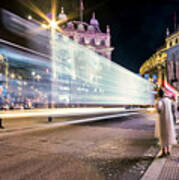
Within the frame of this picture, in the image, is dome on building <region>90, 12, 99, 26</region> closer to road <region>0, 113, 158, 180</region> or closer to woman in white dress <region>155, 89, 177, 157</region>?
road <region>0, 113, 158, 180</region>

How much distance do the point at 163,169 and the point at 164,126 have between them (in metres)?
1.35

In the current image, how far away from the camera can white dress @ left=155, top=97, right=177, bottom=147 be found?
4.80 metres

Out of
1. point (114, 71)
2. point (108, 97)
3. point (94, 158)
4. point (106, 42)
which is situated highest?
point (106, 42)

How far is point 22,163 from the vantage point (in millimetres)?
4230

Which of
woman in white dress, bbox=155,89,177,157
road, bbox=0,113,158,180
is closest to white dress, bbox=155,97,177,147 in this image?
woman in white dress, bbox=155,89,177,157

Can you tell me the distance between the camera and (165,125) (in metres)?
4.86

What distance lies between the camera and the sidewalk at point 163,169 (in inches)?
131

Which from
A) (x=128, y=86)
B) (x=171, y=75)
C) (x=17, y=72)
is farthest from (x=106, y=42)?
(x=17, y=72)

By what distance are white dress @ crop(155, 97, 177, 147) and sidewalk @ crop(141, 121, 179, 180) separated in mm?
428

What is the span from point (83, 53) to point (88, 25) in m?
84.5

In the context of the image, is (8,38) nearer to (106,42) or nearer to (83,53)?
(83,53)

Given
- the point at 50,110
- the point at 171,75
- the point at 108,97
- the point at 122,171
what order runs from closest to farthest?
1. the point at 122,171
2. the point at 50,110
3. the point at 108,97
4. the point at 171,75

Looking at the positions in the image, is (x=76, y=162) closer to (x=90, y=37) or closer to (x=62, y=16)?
(x=90, y=37)

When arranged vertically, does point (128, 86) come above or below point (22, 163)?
above
